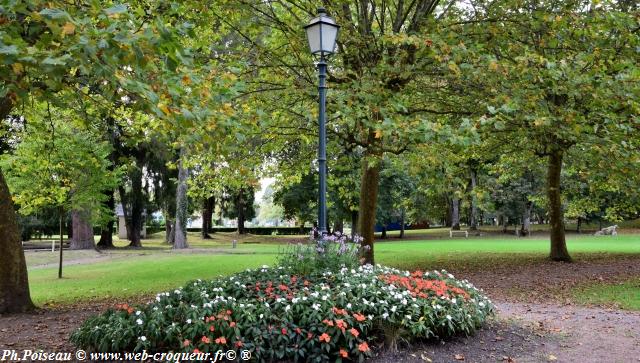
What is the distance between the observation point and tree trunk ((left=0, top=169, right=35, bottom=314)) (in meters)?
8.49

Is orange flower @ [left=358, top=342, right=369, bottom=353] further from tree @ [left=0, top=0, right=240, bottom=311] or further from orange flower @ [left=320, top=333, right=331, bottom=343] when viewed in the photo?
tree @ [left=0, top=0, right=240, bottom=311]

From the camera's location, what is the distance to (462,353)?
5.59 meters

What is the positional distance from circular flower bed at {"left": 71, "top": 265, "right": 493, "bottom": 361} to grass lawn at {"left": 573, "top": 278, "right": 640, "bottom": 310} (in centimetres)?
426

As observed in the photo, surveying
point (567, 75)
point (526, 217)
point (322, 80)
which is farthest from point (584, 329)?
point (526, 217)

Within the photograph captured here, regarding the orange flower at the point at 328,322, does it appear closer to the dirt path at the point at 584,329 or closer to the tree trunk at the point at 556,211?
the dirt path at the point at 584,329

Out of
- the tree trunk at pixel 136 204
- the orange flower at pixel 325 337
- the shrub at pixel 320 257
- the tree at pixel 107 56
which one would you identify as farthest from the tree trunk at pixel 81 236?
the orange flower at pixel 325 337

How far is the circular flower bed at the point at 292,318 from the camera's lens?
17.1 feet

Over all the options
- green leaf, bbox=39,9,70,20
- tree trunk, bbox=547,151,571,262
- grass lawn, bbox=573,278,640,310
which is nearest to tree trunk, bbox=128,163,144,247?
tree trunk, bbox=547,151,571,262

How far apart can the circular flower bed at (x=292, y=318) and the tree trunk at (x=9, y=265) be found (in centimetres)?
375

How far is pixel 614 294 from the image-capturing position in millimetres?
10156

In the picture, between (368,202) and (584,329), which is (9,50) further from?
(368,202)

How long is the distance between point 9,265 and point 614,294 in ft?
38.2

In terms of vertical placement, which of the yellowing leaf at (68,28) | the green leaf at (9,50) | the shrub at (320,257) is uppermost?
the yellowing leaf at (68,28)

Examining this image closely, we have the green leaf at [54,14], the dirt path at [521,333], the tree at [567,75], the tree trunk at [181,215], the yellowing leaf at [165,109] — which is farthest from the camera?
the tree trunk at [181,215]
